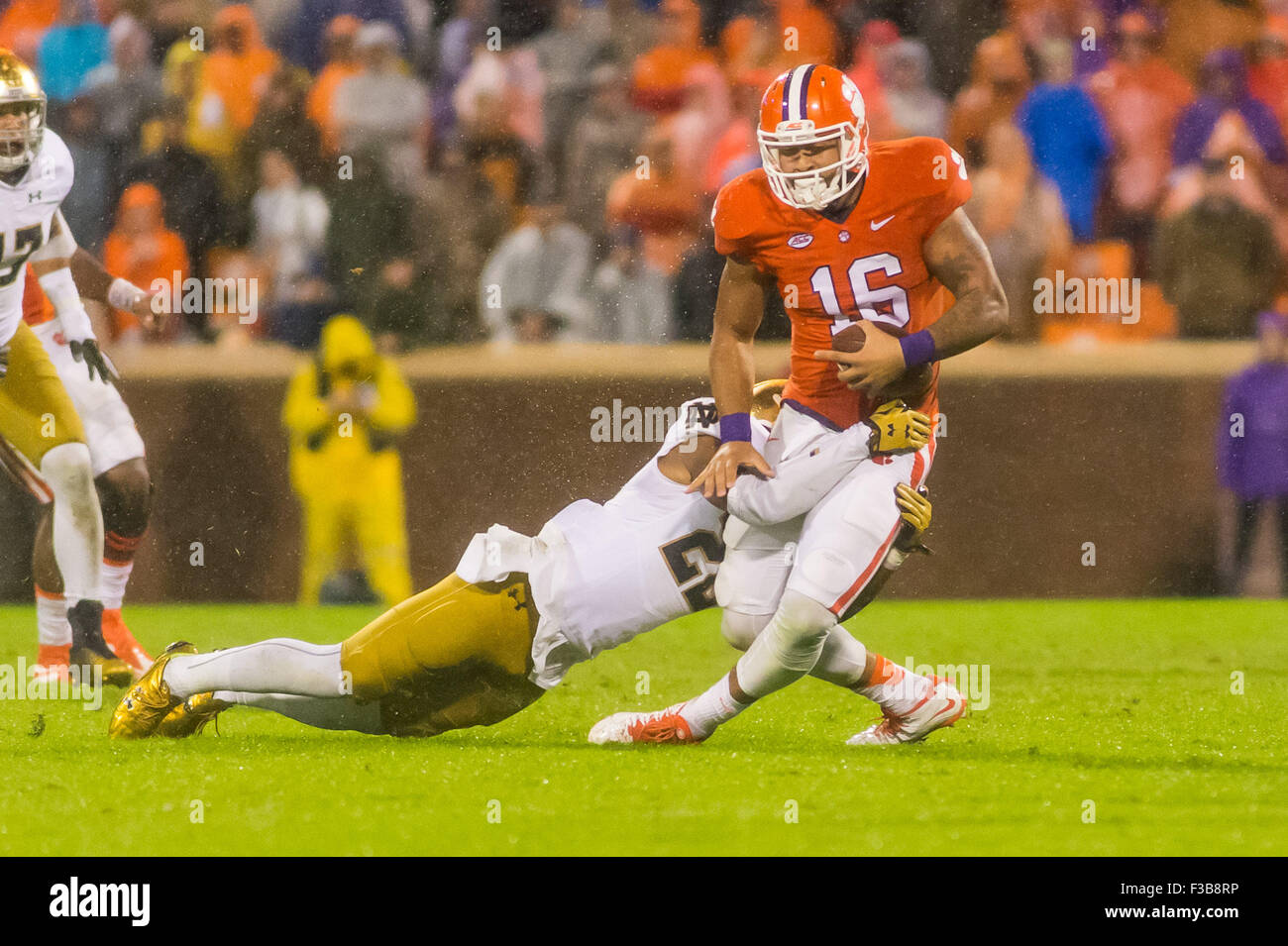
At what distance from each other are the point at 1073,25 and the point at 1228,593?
2943mm

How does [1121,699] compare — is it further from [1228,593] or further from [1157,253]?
[1157,253]

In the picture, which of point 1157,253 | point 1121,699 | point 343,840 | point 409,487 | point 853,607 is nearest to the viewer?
point 343,840

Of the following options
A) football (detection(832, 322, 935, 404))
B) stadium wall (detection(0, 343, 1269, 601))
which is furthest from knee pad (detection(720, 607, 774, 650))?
stadium wall (detection(0, 343, 1269, 601))

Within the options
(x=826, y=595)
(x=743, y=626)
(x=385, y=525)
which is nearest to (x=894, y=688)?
(x=743, y=626)

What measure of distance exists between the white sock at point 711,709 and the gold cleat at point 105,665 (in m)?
2.30

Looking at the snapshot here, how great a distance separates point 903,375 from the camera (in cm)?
462

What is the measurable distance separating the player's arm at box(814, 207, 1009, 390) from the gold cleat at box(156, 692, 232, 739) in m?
1.86

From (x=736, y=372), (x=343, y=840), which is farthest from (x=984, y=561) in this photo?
(x=343, y=840)

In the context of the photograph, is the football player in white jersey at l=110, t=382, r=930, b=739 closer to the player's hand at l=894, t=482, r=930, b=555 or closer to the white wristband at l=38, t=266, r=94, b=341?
the player's hand at l=894, t=482, r=930, b=555

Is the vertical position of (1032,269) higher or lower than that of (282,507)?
higher

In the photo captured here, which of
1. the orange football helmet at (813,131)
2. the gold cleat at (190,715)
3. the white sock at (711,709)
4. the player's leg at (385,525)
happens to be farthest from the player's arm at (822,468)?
the player's leg at (385,525)

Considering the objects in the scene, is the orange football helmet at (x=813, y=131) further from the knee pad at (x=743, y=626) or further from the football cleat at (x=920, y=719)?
the football cleat at (x=920, y=719)

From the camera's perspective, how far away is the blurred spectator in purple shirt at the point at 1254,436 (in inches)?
330

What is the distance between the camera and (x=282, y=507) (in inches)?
314
